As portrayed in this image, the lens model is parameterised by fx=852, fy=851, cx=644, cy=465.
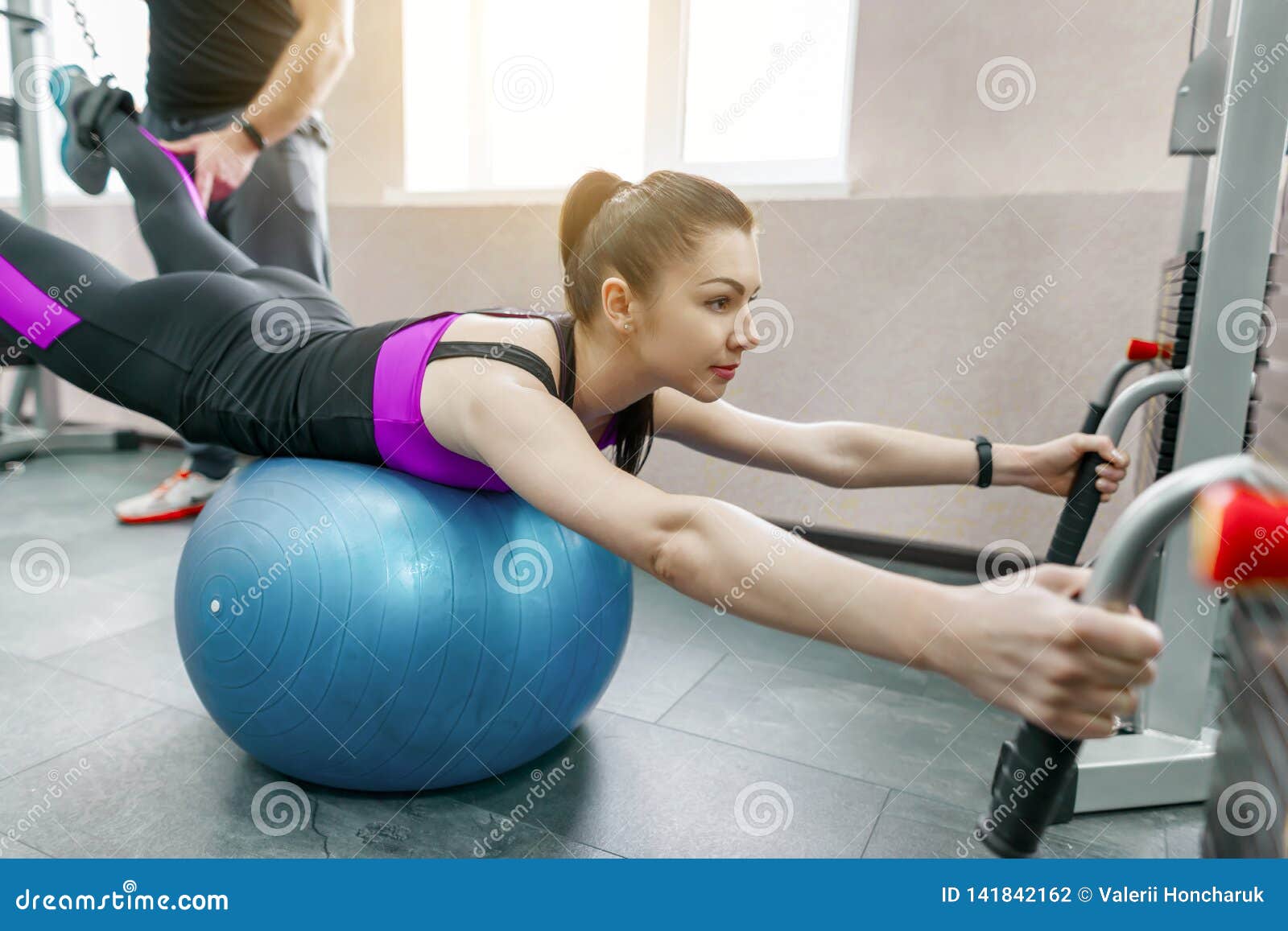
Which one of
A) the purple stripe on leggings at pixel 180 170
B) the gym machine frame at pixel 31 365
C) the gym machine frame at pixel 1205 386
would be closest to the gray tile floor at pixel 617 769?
the gym machine frame at pixel 1205 386

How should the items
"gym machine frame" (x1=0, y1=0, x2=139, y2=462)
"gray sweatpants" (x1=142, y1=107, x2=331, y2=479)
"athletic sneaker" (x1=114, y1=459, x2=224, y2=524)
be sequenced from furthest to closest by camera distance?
1. "gym machine frame" (x1=0, y1=0, x2=139, y2=462)
2. "athletic sneaker" (x1=114, y1=459, x2=224, y2=524)
3. "gray sweatpants" (x1=142, y1=107, x2=331, y2=479)

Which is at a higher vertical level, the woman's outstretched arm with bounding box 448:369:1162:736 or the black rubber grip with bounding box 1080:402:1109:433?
the black rubber grip with bounding box 1080:402:1109:433

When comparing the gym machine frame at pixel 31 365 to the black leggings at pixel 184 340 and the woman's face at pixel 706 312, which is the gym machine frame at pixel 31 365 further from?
the woman's face at pixel 706 312

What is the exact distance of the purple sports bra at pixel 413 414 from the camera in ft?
3.98

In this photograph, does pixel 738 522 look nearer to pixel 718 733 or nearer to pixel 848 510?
pixel 718 733

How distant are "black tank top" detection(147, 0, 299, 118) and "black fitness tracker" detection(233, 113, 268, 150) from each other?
0.06 metres

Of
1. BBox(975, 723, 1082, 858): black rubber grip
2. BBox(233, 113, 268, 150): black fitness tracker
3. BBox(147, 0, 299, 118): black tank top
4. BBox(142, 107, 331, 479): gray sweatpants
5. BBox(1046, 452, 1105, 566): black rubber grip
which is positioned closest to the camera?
BBox(975, 723, 1082, 858): black rubber grip

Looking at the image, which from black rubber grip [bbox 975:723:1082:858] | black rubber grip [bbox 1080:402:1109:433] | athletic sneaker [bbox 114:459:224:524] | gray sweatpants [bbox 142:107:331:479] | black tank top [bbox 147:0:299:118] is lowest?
athletic sneaker [bbox 114:459:224:524]

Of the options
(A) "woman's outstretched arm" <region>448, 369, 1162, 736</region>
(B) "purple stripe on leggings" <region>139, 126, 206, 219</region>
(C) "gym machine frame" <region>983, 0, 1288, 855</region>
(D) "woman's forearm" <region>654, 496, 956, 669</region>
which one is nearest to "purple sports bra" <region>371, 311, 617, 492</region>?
(A) "woman's outstretched arm" <region>448, 369, 1162, 736</region>

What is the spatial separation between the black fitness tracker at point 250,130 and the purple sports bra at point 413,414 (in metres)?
1.19

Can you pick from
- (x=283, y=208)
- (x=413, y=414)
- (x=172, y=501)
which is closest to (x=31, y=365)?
(x=172, y=501)

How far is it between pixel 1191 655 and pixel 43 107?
4.12 meters

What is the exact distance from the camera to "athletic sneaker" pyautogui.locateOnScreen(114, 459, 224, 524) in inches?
112

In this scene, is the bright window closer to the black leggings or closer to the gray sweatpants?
the gray sweatpants
